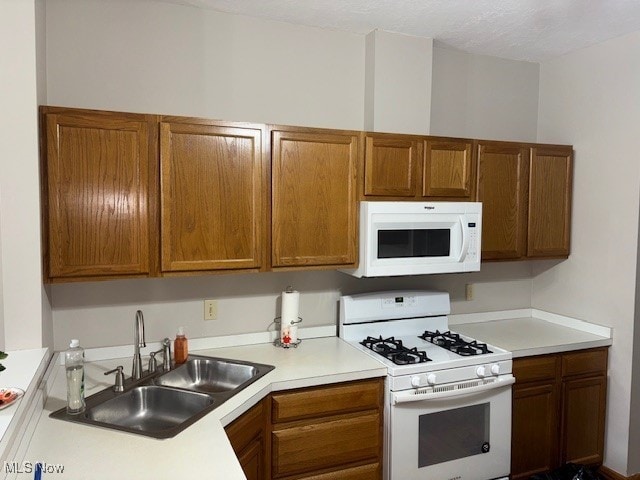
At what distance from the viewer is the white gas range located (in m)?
2.39

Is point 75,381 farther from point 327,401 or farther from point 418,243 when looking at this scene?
point 418,243

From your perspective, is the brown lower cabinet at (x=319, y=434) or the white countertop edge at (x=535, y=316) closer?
the brown lower cabinet at (x=319, y=434)

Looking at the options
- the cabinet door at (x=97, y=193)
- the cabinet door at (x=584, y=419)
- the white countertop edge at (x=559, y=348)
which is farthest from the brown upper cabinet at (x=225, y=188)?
the cabinet door at (x=584, y=419)

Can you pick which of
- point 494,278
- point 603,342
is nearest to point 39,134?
point 494,278

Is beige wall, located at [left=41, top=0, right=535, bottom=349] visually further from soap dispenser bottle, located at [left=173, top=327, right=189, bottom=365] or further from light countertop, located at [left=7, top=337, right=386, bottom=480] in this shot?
light countertop, located at [left=7, top=337, right=386, bottom=480]

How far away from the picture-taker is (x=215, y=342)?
2.68 metres

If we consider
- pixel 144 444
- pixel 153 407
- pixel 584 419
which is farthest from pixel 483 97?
pixel 144 444

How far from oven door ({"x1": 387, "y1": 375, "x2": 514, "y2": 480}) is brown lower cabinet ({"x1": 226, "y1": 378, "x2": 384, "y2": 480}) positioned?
0.10 metres

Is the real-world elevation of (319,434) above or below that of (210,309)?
below

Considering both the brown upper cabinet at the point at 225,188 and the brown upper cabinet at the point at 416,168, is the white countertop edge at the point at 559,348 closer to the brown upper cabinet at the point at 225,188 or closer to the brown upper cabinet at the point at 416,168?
the brown upper cabinet at the point at 225,188

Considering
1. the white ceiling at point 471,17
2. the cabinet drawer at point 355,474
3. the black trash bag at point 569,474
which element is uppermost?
the white ceiling at point 471,17

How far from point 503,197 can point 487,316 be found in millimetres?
899

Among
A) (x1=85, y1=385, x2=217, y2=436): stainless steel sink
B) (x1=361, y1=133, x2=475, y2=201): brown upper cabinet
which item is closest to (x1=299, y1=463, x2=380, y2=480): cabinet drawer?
(x1=85, y1=385, x2=217, y2=436): stainless steel sink

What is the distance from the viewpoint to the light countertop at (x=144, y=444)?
56.9 inches
